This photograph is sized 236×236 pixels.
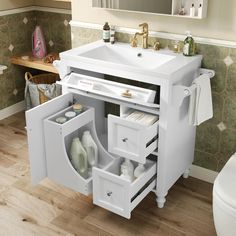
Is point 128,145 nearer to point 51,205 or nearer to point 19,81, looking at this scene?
Answer: point 51,205

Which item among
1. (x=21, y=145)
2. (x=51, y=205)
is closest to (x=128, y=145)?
(x=51, y=205)

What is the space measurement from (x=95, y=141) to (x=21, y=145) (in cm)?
82

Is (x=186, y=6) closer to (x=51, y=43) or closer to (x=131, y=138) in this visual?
(x=131, y=138)

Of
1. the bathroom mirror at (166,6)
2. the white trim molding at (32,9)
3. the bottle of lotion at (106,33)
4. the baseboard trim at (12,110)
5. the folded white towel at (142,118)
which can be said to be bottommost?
the baseboard trim at (12,110)

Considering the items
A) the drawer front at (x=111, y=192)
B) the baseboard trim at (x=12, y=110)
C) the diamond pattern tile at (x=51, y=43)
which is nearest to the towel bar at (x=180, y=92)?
the drawer front at (x=111, y=192)

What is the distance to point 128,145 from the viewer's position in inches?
80.4

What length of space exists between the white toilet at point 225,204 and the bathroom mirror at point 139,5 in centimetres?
103

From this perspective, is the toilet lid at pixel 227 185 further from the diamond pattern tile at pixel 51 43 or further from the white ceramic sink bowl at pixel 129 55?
the diamond pattern tile at pixel 51 43

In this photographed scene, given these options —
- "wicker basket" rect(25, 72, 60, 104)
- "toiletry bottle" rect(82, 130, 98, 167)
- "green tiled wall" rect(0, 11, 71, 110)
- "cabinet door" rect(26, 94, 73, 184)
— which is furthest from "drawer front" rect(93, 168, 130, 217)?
"green tiled wall" rect(0, 11, 71, 110)

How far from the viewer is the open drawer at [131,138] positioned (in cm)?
197

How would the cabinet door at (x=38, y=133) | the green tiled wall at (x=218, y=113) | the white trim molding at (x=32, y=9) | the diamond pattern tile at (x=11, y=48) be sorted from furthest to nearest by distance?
1. the diamond pattern tile at (x=11, y=48)
2. the white trim molding at (x=32, y=9)
3. the green tiled wall at (x=218, y=113)
4. the cabinet door at (x=38, y=133)

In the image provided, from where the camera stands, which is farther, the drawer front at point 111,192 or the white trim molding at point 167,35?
the white trim molding at point 167,35

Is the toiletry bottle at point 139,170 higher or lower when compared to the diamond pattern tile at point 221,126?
lower

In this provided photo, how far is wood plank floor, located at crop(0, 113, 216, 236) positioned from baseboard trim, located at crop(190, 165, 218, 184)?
40mm
